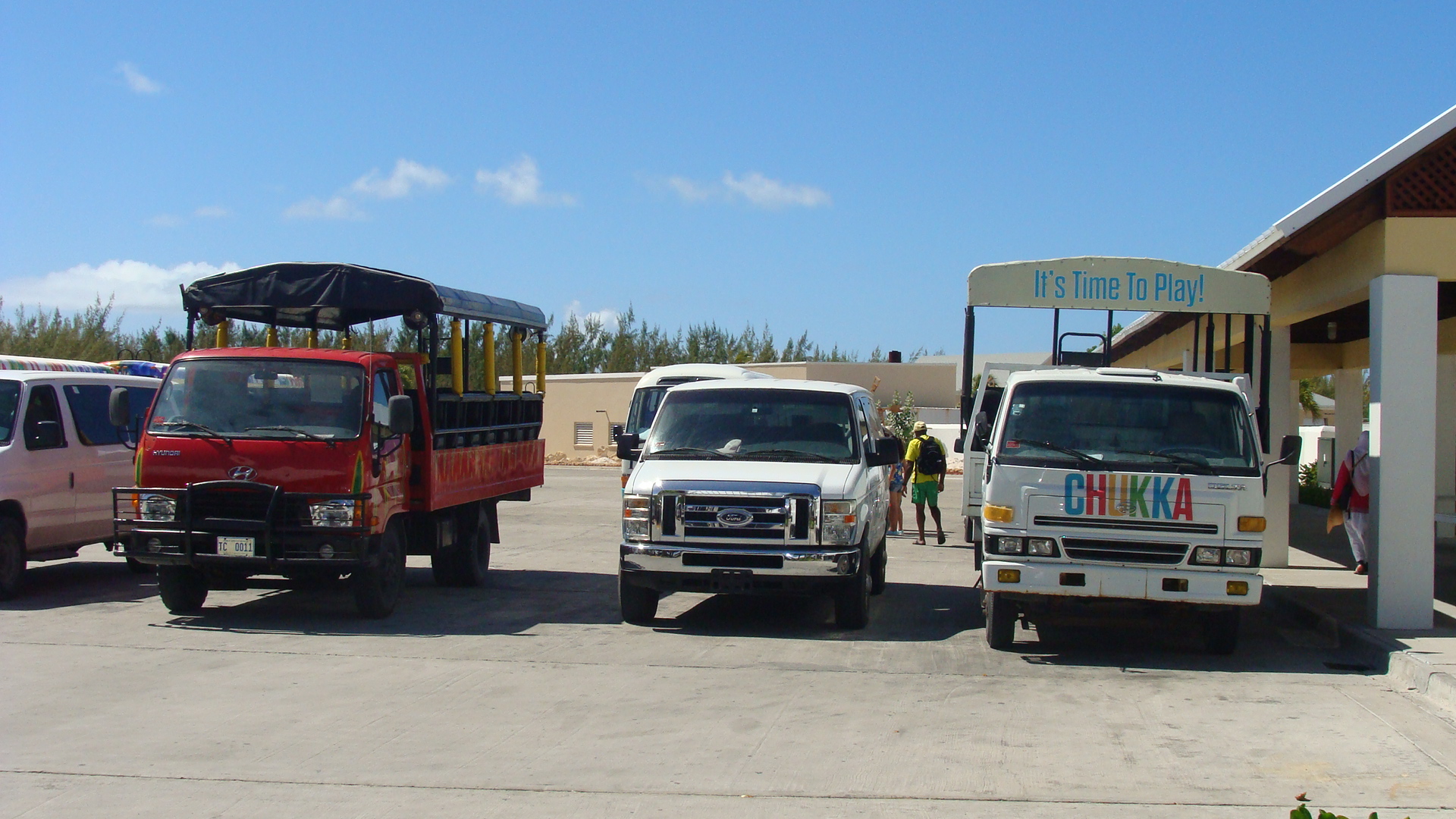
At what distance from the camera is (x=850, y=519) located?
416 inches

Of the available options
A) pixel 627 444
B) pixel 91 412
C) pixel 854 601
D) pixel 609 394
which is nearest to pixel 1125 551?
pixel 854 601

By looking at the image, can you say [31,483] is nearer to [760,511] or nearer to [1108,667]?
[760,511]

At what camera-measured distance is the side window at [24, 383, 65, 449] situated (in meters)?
12.5

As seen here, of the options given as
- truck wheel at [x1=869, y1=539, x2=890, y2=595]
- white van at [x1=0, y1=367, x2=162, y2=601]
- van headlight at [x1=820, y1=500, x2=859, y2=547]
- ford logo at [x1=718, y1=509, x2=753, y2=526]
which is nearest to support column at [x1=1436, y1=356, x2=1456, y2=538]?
truck wheel at [x1=869, y1=539, x2=890, y2=595]

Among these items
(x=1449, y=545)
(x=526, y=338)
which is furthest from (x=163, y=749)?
(x=1449, y=545)

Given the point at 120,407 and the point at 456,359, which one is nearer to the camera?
the point at 120,407

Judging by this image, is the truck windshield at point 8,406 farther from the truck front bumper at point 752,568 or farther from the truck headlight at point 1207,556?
the truck headlight at point 1207,556

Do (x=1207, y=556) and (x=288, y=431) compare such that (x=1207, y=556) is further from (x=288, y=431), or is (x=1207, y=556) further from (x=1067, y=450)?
(x=288, y=431)

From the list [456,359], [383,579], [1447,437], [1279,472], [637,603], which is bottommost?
[637,603]

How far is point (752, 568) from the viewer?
10508 mm

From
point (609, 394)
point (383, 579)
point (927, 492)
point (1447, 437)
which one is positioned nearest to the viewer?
point (383, 579)

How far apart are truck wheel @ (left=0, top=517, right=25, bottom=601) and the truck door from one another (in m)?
0.08

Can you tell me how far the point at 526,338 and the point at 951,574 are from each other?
605 centimetres

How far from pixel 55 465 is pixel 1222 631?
10914 mm
